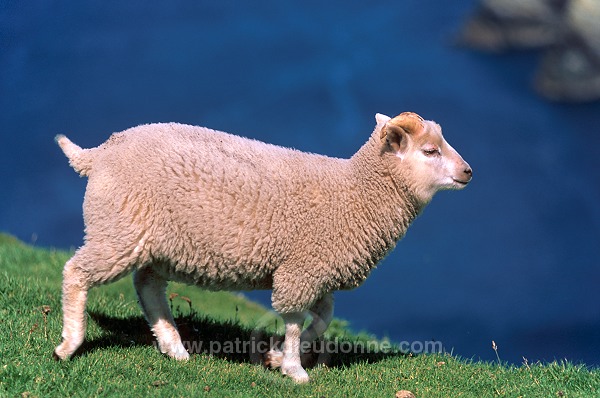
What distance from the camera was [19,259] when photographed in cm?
903

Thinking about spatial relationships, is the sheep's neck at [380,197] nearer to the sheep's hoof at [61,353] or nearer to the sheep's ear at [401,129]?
the sheep's ear at [401,129]

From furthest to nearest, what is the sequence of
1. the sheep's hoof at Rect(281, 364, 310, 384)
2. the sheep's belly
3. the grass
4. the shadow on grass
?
1. the shadow on grass
2. the sheep's hoof at Rect(281, 364, 310, 384)
3. the sheep's belly
4. the grass

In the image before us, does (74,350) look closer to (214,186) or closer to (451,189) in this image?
(214,186)

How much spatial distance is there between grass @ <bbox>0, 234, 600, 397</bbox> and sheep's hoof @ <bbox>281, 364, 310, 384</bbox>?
0.26 feet

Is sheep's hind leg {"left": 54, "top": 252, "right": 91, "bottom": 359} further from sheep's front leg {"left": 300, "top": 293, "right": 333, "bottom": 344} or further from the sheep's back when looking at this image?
sheep's front leg {"left": 300, "top": 293, "right": 333, "bottom": 344}

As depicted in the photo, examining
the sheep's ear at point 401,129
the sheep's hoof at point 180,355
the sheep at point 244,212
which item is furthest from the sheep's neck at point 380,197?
the sheep's hoof at point 180,355

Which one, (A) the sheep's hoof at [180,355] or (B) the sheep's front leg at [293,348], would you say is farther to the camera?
(A) the sheep's hoof at [180,355]

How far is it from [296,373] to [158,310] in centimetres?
114

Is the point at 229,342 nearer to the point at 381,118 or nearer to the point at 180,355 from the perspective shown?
the point at 180,355

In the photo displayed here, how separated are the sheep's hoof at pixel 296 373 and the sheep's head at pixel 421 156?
1531 mm

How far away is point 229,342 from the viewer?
6699mm

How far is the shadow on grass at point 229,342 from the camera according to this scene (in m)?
6.41

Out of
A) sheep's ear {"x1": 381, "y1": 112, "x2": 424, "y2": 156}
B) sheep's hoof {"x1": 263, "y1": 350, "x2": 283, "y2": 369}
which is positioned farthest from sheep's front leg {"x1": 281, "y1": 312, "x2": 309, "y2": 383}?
sheep's ear {"x1": 381, "y1": 112, "x2": 424, "y2": 156}

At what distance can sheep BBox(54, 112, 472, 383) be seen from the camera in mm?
5609
